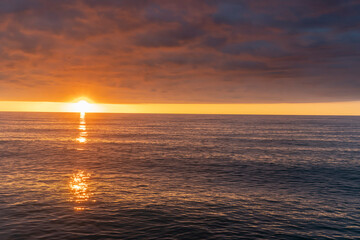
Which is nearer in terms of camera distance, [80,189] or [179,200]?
[179,200]

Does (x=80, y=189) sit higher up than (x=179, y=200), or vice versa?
(x=179, y=200)

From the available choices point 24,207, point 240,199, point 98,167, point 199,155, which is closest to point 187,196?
point 240,199

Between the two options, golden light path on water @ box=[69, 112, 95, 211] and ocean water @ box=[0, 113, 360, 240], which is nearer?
ocean water @ box=[0, 113, 360, 240]

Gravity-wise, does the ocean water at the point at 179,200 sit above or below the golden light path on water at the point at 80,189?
above

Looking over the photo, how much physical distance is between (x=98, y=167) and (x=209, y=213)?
28823 mm

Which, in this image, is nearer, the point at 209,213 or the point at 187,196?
the point at 209,213

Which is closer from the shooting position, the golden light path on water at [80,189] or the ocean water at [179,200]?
the ocean water at [179,200]

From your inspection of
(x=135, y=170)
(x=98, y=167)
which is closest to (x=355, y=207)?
(x=135, y=170)

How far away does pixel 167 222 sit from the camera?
985 inches

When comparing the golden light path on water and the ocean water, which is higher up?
the ocean water

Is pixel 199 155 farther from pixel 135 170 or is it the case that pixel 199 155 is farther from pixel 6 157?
pixel 6 157

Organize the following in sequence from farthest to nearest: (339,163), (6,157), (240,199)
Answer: (6,157), (339,163), (240,199)

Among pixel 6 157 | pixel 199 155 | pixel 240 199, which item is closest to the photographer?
pixel 240 199

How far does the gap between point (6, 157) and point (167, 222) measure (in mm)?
47151
